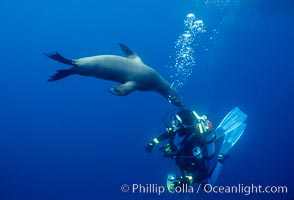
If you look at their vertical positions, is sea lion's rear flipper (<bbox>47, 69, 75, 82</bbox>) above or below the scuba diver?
above

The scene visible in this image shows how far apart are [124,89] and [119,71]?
0.53 m

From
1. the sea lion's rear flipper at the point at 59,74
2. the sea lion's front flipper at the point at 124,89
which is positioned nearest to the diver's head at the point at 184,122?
the sea lion's front flipper at the point at 124,89

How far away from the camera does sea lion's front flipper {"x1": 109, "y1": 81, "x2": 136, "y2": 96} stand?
6.87 m

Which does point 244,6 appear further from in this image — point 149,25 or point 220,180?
point 220,180

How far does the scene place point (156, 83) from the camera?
323 inches

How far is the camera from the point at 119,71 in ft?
24.2

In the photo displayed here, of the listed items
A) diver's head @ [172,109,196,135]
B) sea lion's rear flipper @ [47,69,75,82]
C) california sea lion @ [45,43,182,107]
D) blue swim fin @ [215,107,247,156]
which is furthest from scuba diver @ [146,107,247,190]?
sea lion's rear flipper @ [47,69,75,82]

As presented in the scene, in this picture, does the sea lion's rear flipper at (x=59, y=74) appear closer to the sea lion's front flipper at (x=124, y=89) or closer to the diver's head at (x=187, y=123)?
the sea lion's front flipper at (x=124, y=89)

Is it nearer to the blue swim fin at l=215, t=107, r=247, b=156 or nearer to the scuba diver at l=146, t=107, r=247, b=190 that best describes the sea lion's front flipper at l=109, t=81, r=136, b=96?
the scuba diver at l=146, t=107, r=247, b=190

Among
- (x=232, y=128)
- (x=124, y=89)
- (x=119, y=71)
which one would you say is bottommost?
(x=232, y=128)

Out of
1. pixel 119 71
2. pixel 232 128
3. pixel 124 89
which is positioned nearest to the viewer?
pixel 124 89

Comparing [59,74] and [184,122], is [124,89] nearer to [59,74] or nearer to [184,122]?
[59,74]

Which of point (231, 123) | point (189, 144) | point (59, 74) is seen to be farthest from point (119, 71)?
point (231, 123)

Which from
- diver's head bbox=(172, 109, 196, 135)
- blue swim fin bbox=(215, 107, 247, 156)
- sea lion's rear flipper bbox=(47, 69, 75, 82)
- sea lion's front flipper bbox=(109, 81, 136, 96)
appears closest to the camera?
diver's head bbox=(172, 109, 196, 135)
